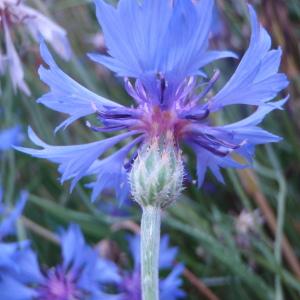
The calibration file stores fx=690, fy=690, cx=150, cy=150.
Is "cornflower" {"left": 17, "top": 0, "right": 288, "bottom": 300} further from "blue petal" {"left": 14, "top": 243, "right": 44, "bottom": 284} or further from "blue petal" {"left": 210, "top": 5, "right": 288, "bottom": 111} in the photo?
"blue petal" {"left": 14, "top": 243, "right": 44, "bottom": 284}

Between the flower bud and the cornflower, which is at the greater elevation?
the cornflower

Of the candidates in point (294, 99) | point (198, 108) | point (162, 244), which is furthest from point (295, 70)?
point (198, 108)

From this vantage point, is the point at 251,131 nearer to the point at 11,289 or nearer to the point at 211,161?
the point at 211,161

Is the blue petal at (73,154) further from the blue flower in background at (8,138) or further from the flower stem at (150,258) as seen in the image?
the blue flower in background at (8,138)

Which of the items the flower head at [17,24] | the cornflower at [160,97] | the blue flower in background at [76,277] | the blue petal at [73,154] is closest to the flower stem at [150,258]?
the cornflower at [160,97]

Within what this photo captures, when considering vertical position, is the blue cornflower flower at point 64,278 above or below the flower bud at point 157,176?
below

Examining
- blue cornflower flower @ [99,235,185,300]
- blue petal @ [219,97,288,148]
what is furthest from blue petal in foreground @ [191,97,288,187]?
blue cornflower flower @ [99,235,185,300]
